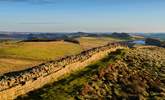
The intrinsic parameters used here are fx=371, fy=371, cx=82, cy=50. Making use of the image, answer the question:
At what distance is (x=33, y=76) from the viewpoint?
106 ft

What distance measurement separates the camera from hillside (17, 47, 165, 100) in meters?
30.8

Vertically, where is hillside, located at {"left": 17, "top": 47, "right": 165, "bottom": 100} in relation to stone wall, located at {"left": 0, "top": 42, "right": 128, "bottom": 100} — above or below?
below

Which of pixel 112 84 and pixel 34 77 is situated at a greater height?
pixel 34 77

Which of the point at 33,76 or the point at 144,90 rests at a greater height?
the point at 33,76

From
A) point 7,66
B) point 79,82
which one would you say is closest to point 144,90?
point 79,82

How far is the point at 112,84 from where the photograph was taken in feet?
124

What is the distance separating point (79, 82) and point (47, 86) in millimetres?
3379

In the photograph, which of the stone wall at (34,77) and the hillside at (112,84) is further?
the hillside at (112,84)

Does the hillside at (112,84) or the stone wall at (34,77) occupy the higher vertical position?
the stone wall at (34,77)

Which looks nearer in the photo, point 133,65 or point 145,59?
point 133,65

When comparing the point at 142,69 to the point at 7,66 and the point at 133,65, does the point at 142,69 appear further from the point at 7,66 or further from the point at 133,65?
the point at 7,66

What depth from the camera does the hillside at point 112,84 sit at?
101ft

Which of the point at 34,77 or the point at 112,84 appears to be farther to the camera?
the point at 112,84

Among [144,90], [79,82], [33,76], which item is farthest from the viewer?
[144,90]
